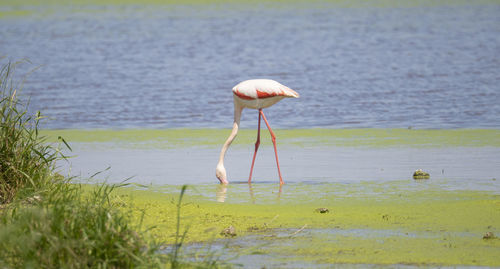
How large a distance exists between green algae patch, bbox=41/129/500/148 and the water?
67 centimetres

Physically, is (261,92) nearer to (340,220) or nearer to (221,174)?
(221,174)

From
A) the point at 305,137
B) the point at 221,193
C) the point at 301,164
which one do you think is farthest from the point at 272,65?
the point at 221,193

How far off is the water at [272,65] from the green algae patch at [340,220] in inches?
130

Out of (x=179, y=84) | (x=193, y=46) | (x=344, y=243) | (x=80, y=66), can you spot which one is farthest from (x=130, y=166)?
(x=193, y=46)

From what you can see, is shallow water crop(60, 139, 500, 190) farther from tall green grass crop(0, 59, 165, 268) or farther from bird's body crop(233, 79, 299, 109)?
tall green grass crop(0, 59, 165, 268)

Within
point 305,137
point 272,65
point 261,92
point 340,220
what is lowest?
point 340,220

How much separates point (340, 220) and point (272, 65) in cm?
1484

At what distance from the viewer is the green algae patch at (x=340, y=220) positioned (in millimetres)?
5629

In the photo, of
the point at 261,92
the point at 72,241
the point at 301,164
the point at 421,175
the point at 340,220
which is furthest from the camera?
the point at 301,164

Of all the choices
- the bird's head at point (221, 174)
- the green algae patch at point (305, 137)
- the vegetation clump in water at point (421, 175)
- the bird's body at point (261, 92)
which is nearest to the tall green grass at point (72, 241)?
the bird's head at point (221, 174)

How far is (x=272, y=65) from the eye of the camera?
21.4m

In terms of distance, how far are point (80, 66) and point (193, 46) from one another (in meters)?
5.30

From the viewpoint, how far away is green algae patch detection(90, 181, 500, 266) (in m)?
5.63

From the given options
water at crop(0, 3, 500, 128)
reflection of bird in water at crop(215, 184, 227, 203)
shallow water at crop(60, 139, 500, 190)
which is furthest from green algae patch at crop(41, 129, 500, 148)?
reflection of bird in water at crop(215, 184, 227, 203)
